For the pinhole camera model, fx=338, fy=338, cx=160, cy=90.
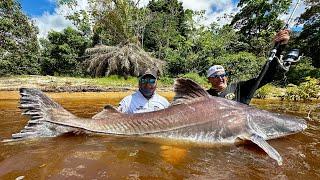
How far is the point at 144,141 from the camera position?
452cm

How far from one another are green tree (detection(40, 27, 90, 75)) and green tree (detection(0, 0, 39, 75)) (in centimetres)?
335

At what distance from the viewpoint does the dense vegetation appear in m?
21.5

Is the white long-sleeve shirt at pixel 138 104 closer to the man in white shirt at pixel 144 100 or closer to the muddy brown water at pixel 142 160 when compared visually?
the man in white shirt at pixel 144 100

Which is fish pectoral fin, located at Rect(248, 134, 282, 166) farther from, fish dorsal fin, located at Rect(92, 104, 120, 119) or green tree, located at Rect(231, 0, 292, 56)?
green tree, located at Rect(231, 0, 292, 56)

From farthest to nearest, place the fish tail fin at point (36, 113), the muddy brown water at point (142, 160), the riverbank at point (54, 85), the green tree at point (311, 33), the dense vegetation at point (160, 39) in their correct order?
the green tree at point (311, 33) < the dense vegetation at point (160, 39) < the riverbank at point (54, 85) < the fish tail fin at point (36, 113) < the muddy brown water at point (142, 160)

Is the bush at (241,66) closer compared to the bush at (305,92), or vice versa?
the bush at (305,92)

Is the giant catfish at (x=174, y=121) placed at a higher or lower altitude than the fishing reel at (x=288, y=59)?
lower

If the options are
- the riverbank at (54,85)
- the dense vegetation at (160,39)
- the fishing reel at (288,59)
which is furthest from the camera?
the dense vegetation at (160,39)

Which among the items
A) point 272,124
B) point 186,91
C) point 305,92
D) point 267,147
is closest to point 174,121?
point 186,91

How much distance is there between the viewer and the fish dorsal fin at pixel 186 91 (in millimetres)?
4652

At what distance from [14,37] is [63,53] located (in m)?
6.16

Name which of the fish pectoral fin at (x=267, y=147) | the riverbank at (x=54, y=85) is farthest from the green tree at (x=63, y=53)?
the fish pectoral fin at (x=267, y=147)

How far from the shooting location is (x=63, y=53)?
2659 centimetres

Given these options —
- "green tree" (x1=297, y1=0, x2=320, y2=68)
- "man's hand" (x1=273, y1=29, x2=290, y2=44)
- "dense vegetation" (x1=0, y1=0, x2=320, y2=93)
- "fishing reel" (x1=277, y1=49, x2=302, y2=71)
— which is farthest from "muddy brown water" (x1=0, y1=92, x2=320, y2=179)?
"green tree" (x1=297, y1=0, x2=320, y2=68)
